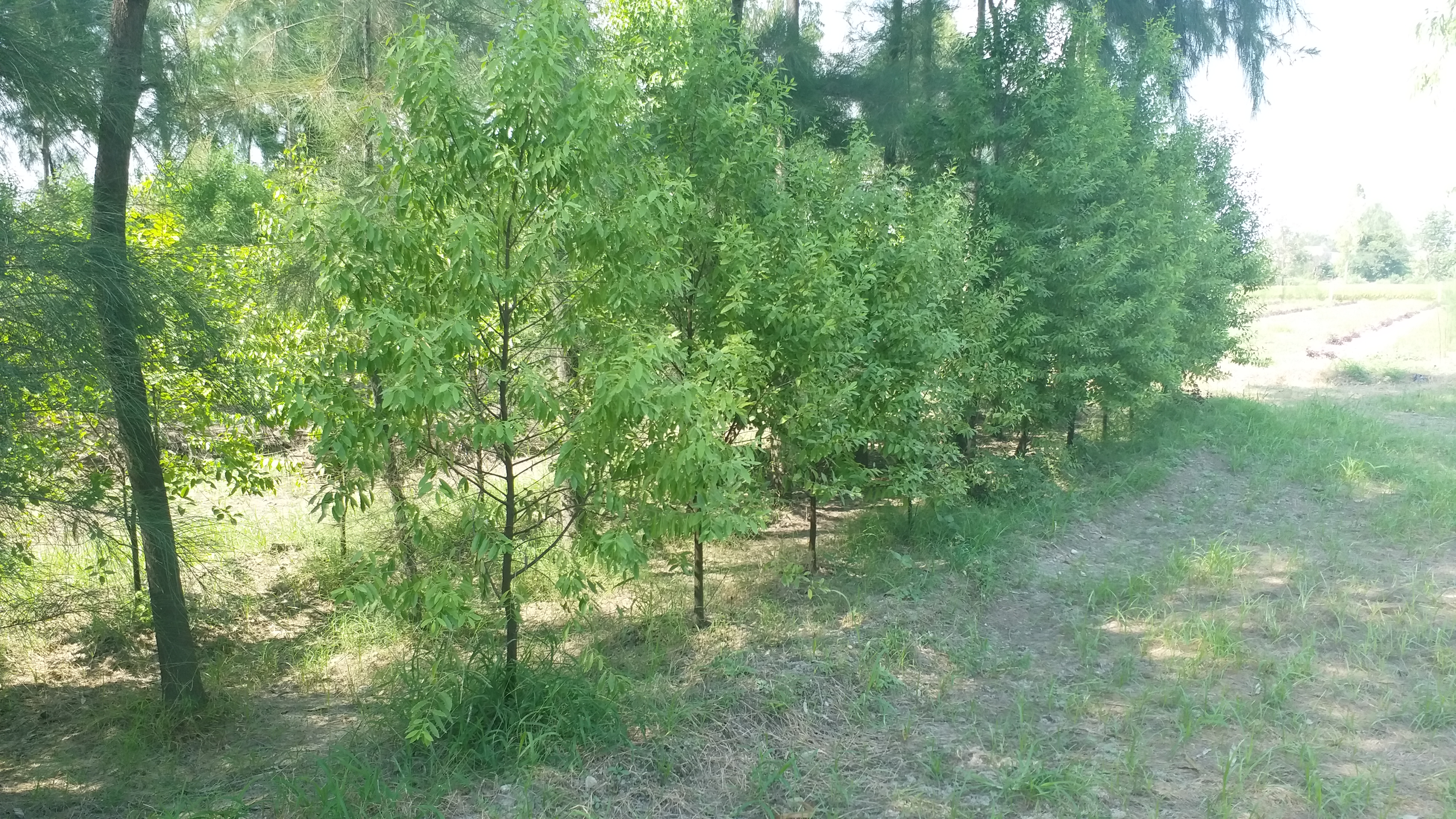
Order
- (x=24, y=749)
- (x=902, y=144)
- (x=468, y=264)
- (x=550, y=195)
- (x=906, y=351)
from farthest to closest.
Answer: (x=902, y=144)
(x=906, y=351)
(x=24, y=749)
(x=550, y=195)
(x=468, y=264)

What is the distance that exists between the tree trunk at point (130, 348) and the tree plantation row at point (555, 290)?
0.08 ft

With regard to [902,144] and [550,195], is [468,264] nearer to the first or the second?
[550,195]

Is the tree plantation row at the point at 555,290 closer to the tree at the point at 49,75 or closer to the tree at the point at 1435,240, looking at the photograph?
the tree at the point at 49,75

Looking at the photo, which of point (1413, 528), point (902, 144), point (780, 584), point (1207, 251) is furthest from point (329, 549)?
point (1207, 251)

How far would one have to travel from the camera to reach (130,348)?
5.29 meters

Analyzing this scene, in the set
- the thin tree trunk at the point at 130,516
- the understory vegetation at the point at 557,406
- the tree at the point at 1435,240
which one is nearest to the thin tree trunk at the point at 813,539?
the understory vegetation at the point at 557,406

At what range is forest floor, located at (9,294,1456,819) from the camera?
4.77m

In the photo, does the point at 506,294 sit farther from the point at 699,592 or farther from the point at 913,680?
the point at 913,680

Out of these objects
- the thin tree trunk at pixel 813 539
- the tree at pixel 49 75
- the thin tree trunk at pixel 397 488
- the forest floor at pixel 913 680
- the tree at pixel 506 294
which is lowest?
the forest floor at pixel 913 680

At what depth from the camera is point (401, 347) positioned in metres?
4.31

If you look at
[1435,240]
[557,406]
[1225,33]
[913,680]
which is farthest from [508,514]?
[1435,240]

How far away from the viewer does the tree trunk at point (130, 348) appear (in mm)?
5133

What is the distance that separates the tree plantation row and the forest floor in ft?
2.01

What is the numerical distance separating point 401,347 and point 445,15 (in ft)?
19.2
